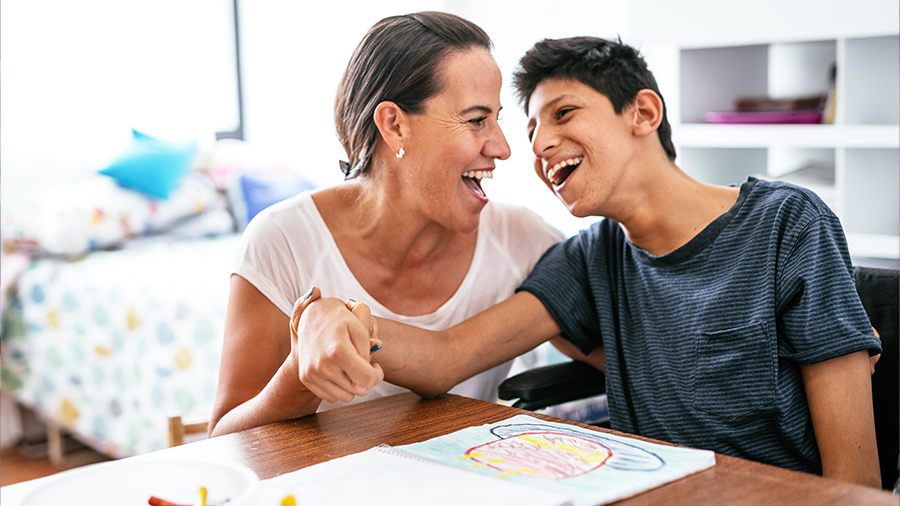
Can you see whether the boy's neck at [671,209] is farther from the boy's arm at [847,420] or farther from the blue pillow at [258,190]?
the blue pillow at [258,190]

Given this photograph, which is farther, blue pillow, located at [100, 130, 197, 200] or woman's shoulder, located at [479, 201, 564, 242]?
blue pillow, located at [100, 130, 197, 200]

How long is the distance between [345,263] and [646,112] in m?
0.60

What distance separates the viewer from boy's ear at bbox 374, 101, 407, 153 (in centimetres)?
146

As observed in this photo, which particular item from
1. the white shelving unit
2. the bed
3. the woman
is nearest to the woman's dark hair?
the woman

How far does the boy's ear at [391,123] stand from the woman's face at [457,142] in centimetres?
2

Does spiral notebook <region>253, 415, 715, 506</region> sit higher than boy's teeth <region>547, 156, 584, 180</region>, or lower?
lower

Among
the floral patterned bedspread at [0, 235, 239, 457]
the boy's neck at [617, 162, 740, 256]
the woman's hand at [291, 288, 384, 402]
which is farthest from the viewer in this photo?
the floral patterned bedspread at [0, 235, 239, 457]

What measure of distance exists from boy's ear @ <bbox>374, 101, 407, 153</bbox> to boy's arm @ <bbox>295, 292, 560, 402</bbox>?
345mm

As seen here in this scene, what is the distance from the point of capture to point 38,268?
309cm

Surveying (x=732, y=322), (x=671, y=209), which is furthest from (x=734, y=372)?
(x=671, y=209)

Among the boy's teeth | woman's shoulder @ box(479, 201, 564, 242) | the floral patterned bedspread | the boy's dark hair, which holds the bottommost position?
the floral patterned bedspread

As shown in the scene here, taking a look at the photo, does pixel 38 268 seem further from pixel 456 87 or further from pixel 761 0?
pixel 761 0

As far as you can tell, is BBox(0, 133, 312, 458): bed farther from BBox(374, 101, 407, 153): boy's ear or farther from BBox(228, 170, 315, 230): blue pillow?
BBox(374, 101, 407, 153): boy's ear

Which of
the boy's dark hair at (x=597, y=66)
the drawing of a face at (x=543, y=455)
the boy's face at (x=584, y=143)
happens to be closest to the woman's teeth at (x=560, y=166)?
the boy's face at (x=584, y=143)
